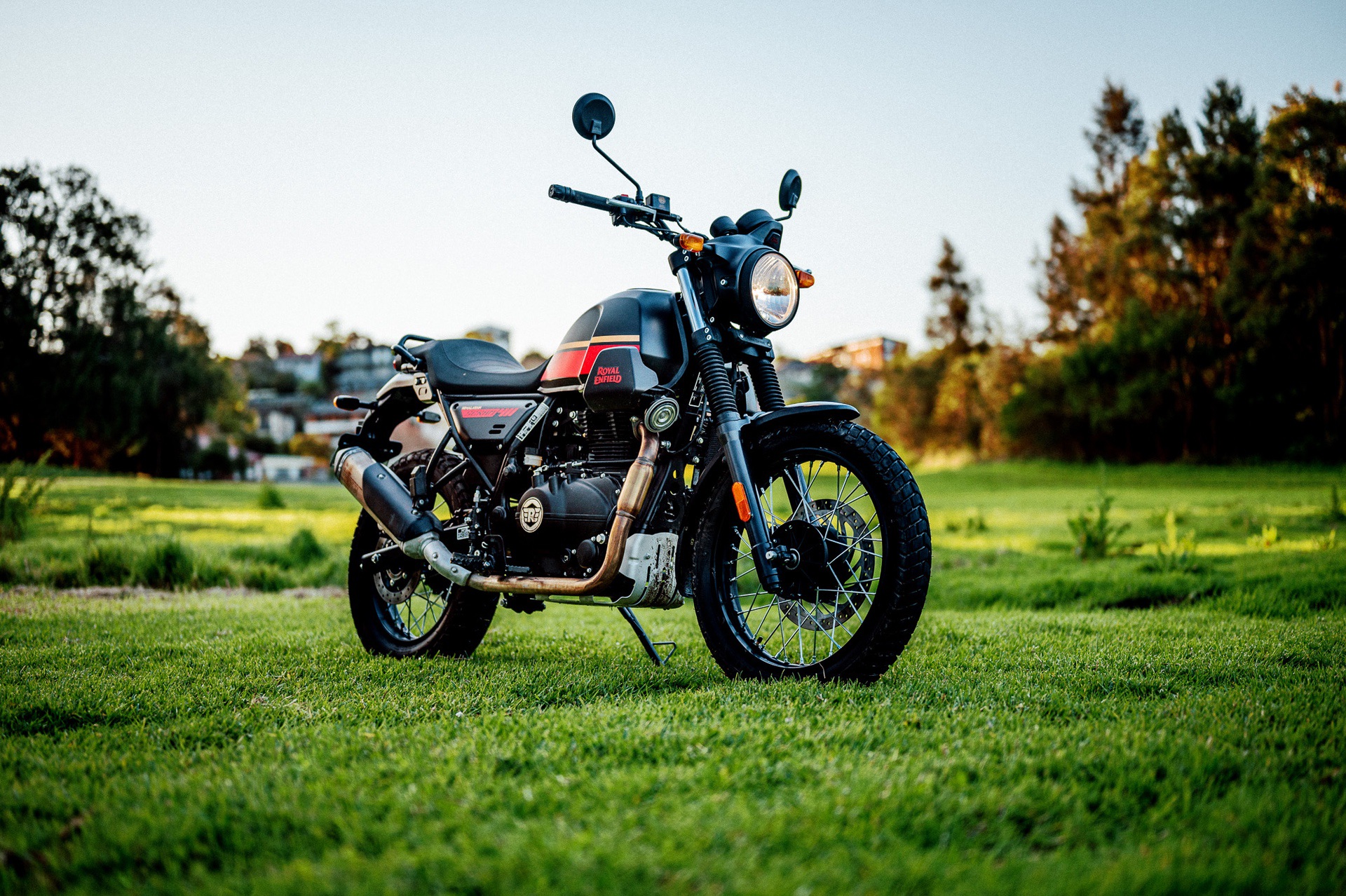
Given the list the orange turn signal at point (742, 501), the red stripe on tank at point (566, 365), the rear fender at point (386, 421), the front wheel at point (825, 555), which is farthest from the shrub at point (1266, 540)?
the rear fender at point (386, 421)

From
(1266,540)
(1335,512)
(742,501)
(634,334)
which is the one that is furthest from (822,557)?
(1335,512)

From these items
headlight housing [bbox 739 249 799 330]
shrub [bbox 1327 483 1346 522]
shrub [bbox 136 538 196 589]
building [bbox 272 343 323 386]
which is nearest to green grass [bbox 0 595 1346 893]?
headlight housing [bbox 739 249 799 330]

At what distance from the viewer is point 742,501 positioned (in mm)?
3180

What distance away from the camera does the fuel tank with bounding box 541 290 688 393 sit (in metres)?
3.55

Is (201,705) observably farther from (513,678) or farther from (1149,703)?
(1149,703)

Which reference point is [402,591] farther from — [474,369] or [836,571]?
[836,571]

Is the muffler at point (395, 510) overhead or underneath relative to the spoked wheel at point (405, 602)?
overhead

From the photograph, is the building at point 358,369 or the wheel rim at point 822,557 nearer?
the wheel rim at point 822,557

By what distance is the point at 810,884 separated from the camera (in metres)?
1.52

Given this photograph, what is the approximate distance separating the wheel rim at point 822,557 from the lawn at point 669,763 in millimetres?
289

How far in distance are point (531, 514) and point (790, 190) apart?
5.79 ft

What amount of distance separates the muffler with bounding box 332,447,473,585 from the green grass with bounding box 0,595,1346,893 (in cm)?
45

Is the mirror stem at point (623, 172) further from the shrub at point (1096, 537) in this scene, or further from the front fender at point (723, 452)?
the shrub at point (1096, 537)

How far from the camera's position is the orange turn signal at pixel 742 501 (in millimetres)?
3160
